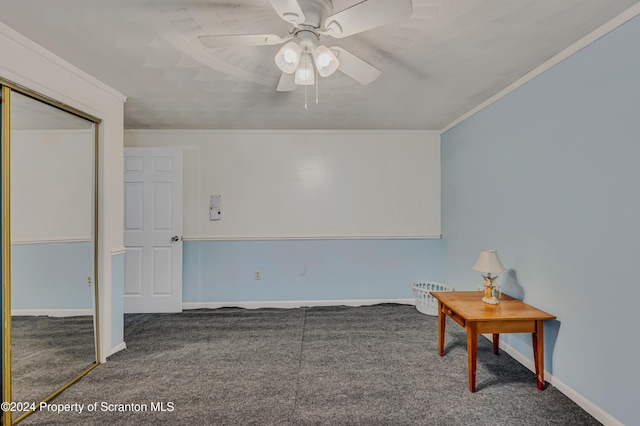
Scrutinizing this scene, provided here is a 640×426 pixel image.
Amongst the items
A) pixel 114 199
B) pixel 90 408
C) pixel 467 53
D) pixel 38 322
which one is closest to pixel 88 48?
pixel 114 199

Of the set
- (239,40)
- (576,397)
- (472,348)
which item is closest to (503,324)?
(472,348)

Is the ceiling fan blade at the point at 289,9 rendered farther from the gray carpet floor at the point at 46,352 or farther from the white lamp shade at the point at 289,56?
the gray carpet floor at the point at 46,352

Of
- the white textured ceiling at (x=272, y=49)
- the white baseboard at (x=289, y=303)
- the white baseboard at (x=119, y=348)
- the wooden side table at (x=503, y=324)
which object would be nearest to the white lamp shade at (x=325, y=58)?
the white textured ceiling at (x=272, y=49)

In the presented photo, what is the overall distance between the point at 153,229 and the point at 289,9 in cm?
307

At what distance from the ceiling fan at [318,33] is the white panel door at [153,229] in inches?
92.6

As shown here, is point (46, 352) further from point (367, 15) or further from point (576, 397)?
point (576, 397)

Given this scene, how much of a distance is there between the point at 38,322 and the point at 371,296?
307 cm

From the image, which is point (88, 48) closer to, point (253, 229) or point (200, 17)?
point (200, 17)

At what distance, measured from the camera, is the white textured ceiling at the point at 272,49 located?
1479mm

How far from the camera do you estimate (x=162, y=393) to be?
1961mm

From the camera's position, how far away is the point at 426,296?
3367mm

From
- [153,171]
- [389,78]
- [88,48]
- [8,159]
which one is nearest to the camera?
[8,159]

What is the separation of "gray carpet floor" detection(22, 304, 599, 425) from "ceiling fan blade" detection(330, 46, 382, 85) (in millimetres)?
1964

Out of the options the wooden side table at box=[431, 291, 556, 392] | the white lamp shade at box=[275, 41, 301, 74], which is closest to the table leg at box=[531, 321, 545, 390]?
the wooden side table at box=[431, 291, 556, 392]
